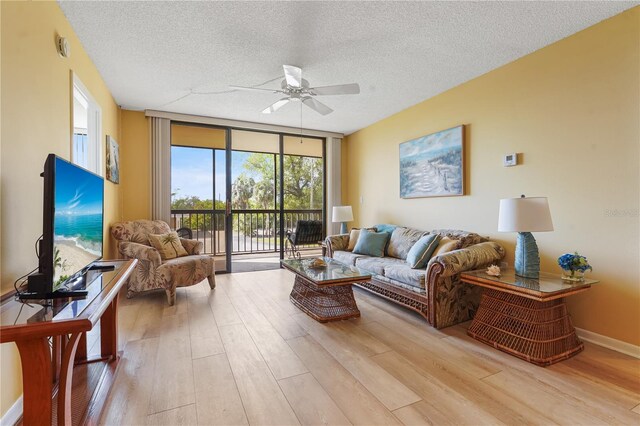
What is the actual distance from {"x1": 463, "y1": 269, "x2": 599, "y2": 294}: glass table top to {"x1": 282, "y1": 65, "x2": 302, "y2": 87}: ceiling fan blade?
7.48 feet

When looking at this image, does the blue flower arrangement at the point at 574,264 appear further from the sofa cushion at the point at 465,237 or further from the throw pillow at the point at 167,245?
the throw pillow at the point at 167,245

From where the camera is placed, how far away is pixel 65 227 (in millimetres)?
1466

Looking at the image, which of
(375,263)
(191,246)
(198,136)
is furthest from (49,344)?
(198,136)

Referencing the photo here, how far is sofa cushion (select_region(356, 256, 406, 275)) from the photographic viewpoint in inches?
130

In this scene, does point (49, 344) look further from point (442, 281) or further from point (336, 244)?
point (336, 244)

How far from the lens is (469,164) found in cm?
335

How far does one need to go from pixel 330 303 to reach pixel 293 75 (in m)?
2.18

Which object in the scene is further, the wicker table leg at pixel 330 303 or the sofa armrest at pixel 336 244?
the sofa armrest at pixel 336 244

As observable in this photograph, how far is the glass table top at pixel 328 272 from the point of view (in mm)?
2680

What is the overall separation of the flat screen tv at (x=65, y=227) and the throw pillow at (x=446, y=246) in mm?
2746

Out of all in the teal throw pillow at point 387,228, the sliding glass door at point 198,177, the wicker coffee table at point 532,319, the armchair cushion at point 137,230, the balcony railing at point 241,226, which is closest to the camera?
the wicker coffee table at point 532,319


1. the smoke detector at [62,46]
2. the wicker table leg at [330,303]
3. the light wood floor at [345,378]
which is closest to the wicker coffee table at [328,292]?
the wicker table leg at [330,303]

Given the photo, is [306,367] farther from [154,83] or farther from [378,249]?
[154,83]

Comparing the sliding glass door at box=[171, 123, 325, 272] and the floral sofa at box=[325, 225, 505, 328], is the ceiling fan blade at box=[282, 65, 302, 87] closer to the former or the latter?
the floral sofa at box=[325, 225, 505, 328]
